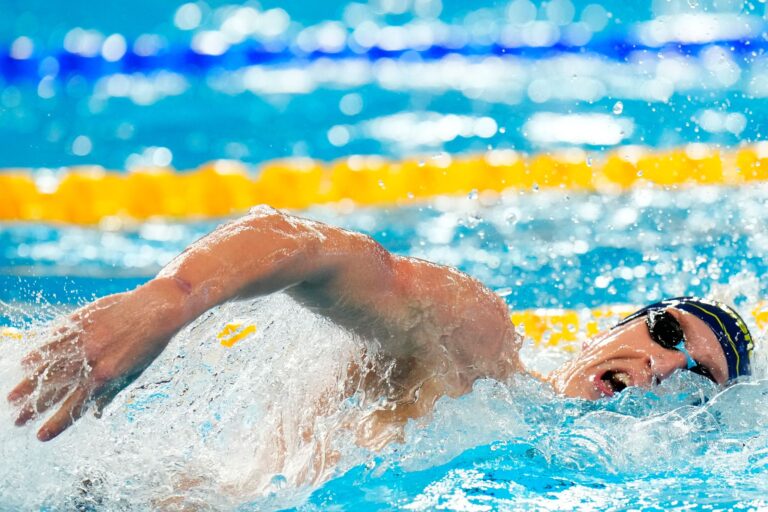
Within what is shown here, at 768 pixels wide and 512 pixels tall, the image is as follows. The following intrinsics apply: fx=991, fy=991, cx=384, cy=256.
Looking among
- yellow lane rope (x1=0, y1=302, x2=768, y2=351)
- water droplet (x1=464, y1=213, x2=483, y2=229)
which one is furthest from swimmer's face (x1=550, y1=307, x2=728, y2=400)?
water droplet (x1=464, y1=213, x2=483, y2=229)

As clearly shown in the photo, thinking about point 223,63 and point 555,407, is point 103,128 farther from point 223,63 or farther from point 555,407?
point 555,407

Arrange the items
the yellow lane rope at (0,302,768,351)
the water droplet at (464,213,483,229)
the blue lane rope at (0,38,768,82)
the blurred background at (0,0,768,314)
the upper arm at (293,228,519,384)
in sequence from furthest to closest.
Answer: the blue lane rope at (0,38,768,82), the water droplet at (464,213,483,229), the blurred background at (0,0,768,314), the yellow lane rope at (0,302,768,351), the upper arm at (293,228,519,384)

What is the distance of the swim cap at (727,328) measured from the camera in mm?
2010

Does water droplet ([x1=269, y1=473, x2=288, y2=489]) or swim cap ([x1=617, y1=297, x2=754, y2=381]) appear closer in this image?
water droplet ([x1=269, y1=473, x2=288, y2=489])

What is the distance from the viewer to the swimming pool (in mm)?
1612

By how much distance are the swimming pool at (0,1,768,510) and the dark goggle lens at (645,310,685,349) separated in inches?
3.7

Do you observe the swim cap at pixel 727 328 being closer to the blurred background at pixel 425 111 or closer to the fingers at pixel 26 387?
the blurred background at pixel 425 111

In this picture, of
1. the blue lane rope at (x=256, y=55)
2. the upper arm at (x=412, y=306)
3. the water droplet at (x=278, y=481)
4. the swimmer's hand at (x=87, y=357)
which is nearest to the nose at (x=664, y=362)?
the upper arm at (x=412, y=306)

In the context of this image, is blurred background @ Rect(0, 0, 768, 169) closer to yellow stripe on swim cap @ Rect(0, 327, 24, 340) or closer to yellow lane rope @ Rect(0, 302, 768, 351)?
yellow lane rope @ Rect(0, 302, 768, 351)

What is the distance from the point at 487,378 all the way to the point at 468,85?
133 inches

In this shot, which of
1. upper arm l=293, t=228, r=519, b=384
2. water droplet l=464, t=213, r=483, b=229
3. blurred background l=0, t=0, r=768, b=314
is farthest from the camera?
water droplet l=464, t=213, r=483, b=229

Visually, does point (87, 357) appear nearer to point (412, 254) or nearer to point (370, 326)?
point (370, 326)

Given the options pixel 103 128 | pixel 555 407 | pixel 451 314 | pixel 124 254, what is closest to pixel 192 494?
pixel 451 314

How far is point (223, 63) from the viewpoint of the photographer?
16.6ft
